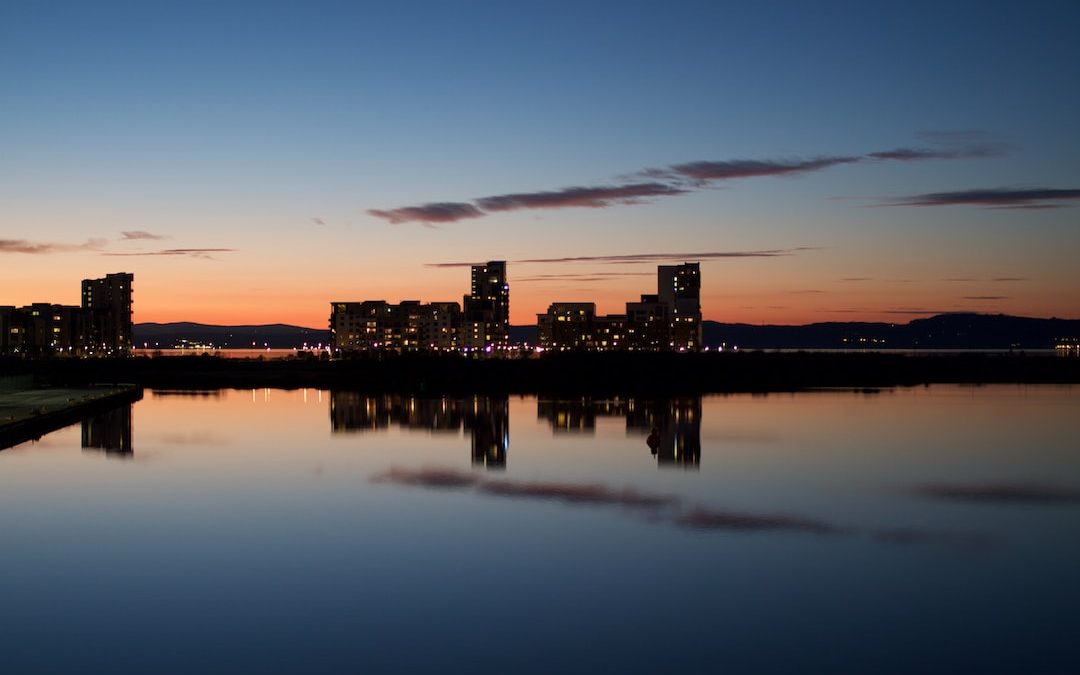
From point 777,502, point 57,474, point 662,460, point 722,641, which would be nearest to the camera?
point 722,641

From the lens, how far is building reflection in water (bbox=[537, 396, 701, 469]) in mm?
39875

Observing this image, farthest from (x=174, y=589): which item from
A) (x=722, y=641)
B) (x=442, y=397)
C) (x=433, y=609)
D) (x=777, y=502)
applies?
(x=442, y=397)

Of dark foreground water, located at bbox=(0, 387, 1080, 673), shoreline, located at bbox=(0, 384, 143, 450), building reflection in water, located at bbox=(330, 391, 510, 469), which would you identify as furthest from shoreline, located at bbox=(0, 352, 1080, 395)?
dark foreground water, located at bbox=(0, 387, 1080, 673)

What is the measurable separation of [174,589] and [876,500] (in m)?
20.5

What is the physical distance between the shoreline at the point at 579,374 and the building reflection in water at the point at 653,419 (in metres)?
11.8

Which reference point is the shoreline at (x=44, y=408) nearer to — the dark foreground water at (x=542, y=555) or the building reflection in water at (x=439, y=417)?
the dark foreground water at (x=542, y=555)

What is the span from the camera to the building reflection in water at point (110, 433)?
4275cm

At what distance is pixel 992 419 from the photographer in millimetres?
56906

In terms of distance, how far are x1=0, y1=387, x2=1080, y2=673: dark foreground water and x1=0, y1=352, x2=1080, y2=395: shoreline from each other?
1695 inches

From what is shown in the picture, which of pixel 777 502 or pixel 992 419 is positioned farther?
pixel 992 419

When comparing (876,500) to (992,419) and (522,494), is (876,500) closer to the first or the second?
(522,494)

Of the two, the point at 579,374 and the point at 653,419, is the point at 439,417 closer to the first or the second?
the point at 653,419

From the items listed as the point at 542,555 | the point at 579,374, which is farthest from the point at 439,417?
the point at 579,374

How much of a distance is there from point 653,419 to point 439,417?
12.9m
